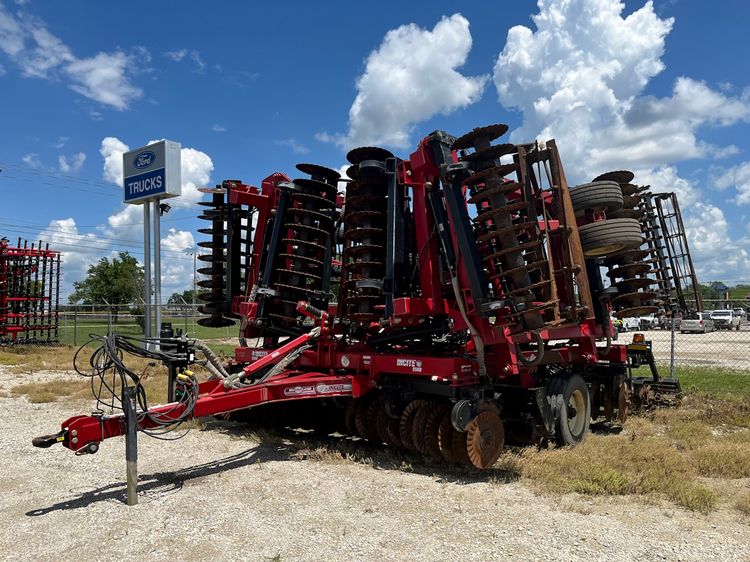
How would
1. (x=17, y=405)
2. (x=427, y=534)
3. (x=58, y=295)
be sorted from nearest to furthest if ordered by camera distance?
(x=427, y=534) → (x=17, y=405) → (x=58, y=295)

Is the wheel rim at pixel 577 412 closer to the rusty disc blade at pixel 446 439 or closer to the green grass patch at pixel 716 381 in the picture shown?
the rusty disc blade at pixel 446 439

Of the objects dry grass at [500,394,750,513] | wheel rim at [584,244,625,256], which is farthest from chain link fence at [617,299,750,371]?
wheel rim at [584,244,625,256]

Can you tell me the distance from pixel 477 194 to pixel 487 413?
7.40 ft

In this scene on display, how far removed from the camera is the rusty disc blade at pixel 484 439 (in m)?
6.15

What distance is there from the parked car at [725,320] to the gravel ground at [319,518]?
36.4 metres

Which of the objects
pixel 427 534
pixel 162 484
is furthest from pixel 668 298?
pixel 162 484

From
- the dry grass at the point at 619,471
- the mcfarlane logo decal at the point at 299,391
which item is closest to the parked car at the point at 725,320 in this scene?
A: the dry grass at the point at 619,471

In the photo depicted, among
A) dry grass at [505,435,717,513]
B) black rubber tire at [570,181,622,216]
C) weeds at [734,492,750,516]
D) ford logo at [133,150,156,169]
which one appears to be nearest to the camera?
weeds at [734,492,750,516]

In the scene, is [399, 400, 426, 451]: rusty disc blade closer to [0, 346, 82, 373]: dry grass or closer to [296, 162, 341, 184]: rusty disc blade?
[296, 162, 341, 184]: rusty disc blade

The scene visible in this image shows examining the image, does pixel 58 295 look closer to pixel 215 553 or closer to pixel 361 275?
pixel 361 275

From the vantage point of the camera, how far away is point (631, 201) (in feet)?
27.6

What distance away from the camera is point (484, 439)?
20.6ft

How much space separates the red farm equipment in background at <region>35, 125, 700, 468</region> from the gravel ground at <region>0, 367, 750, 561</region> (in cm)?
64

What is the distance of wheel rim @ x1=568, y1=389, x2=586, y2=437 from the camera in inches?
305
